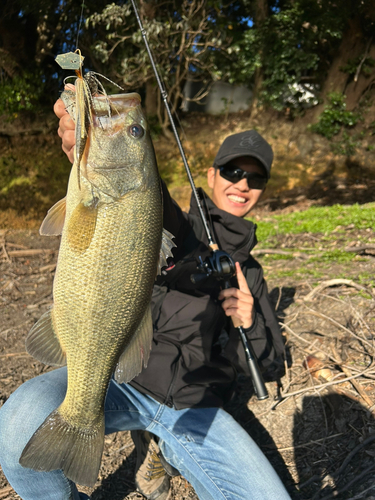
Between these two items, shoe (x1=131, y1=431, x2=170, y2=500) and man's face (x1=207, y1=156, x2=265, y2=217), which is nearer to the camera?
shoe (x1=131, y1=431, x2=170, y2=500)

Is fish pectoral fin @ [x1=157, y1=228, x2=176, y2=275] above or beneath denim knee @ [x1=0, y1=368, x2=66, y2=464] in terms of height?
above

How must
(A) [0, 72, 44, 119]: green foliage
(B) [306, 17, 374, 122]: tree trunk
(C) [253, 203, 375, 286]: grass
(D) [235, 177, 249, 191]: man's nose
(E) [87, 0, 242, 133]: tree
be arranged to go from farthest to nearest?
1. (B) [306, 17, 374, 122]: tree trunk
2. (E) [87, 0, 242, 133]: tree
3. (A) [0, 72, 44, 119]: green foliage
4. (C) [253, 203, 375, 286]: grass
5. (D) [235, 177, 249, 191]: man's nose

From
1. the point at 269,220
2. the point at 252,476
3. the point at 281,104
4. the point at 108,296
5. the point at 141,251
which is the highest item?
the point at 141,251

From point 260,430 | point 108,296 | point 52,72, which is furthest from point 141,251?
point 52,72

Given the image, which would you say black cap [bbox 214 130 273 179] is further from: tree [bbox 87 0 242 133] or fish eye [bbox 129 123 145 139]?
tree [bbox 87 0 242 133]

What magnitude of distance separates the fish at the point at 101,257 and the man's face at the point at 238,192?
146cm

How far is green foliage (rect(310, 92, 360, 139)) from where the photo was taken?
516 inches

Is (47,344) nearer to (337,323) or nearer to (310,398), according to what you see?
(310,398)

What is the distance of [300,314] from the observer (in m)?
4.13

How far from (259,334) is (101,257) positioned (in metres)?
1.52

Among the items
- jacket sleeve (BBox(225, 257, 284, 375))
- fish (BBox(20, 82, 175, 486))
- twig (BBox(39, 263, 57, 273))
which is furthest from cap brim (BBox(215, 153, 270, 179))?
twig (BBox(39, 263, 57, 273))

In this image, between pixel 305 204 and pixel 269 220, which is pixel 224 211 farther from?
pixel 305 204

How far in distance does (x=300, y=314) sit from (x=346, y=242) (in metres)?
2.28

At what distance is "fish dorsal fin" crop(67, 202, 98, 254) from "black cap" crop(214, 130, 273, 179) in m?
1.68
